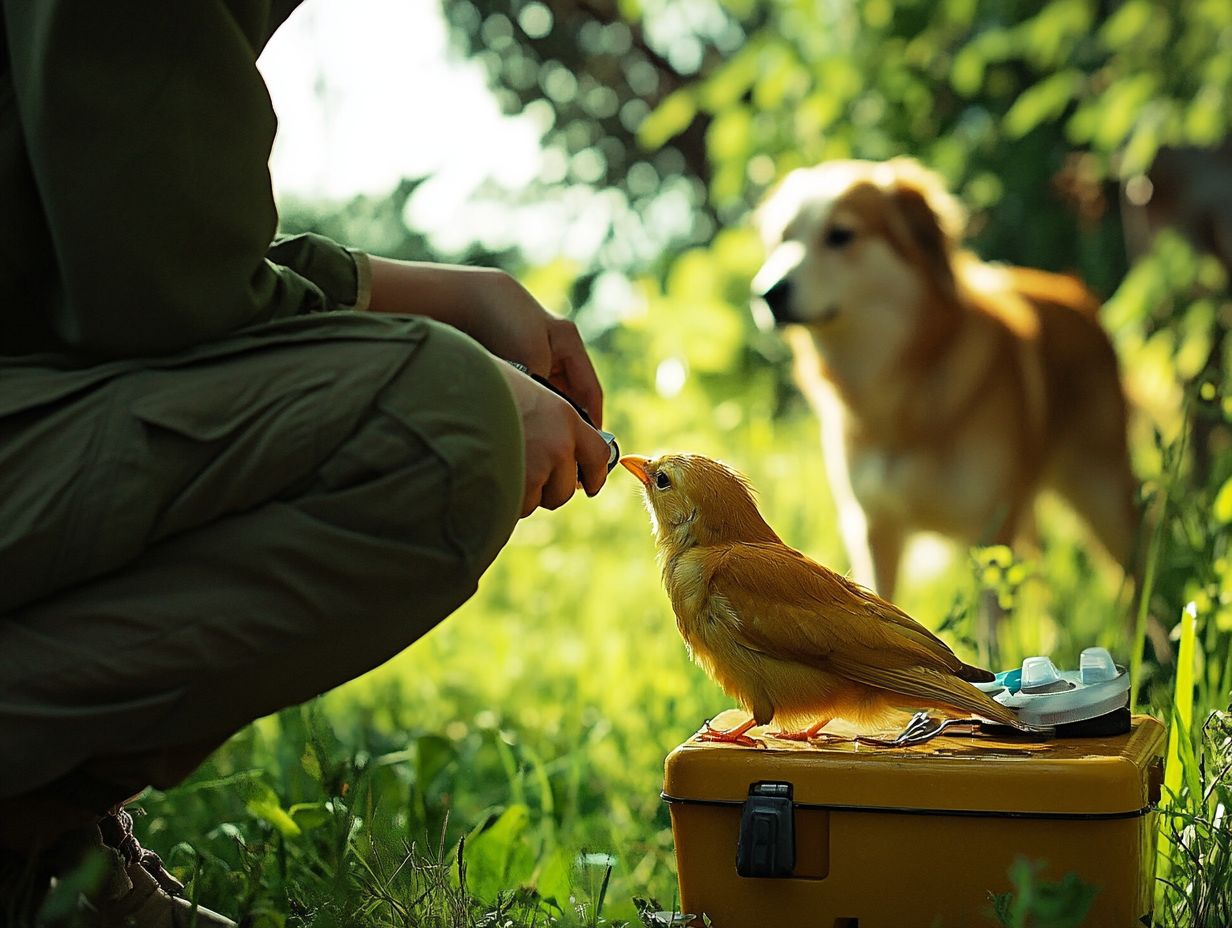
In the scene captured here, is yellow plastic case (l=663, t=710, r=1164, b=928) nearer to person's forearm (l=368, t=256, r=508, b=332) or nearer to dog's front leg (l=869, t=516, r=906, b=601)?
person's forearm (l=368, t=256, r=508, b=332)

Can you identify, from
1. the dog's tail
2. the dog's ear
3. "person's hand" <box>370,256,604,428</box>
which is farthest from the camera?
the dog's tail

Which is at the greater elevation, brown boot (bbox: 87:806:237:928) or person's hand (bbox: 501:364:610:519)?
person's hand (bbox: 501:364:610:519)

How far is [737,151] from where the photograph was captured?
5102 millimetres

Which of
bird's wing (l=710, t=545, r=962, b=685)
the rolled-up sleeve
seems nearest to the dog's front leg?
bird's wing (l=710, t=545, r=962, b=685)

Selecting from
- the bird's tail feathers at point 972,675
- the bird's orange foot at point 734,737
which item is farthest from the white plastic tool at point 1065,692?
the bird's orange foot at point 734,737

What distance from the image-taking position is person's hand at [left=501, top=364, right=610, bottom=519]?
1524 mm

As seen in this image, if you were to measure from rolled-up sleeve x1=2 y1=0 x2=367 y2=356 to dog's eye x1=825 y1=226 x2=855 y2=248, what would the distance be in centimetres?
342

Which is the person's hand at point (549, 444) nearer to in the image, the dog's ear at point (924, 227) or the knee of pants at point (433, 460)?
the knee of pants at point (433, 460)

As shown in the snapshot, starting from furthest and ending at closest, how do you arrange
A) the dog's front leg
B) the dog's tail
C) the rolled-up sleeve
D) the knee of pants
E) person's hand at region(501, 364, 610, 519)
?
1. the dog's tail
2. the dog's front leg
3. person's hand at region(501, 364, 610, 519)
4. the knee of pants
5. the rolled-up sleeve

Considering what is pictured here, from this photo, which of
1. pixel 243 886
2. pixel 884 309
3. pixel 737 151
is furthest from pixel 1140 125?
pixel 243 886

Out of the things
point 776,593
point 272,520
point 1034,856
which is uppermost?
point 272,520

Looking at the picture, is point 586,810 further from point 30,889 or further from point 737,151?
point 737,151

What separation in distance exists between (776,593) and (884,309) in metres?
3.10

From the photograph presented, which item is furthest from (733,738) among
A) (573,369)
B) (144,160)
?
(144,160)
